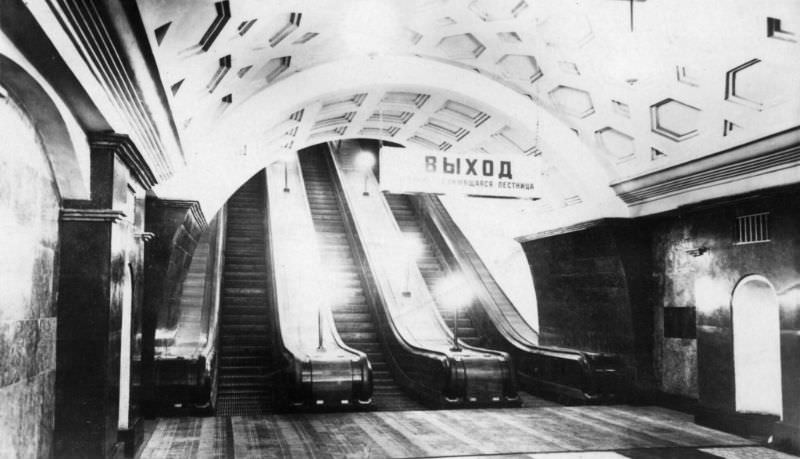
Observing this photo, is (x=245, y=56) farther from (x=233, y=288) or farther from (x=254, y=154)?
(x=233, y=288)

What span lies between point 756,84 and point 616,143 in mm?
2503

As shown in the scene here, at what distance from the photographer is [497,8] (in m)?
7.19

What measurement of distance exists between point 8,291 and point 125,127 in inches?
78.6

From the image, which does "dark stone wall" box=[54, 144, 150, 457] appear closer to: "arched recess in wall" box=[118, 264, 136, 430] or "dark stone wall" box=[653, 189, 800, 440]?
"arched recess in wall" box=[118, 264, 136, 430]

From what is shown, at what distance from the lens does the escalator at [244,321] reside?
10000 millimetres

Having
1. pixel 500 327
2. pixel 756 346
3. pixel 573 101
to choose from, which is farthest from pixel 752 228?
pixel 500 327

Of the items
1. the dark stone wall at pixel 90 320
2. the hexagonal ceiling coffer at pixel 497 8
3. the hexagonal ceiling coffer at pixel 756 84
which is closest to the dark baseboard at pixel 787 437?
the hexagonal ceiling coffer at pixel 756 84

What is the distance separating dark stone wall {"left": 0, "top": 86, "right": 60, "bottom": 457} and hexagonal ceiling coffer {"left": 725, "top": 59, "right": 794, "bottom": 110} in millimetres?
6418

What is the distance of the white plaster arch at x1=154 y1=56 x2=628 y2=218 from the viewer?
28.9 ft

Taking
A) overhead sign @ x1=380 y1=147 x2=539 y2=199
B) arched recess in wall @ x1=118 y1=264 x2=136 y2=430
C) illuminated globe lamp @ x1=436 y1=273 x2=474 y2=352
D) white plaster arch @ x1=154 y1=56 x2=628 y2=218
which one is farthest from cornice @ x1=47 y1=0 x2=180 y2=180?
illuminated globe lamp @ x1=436 y1=273 x2=474 y2=352

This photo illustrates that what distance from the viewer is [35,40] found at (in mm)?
3352

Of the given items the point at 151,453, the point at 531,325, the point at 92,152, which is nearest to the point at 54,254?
the point at 92,152

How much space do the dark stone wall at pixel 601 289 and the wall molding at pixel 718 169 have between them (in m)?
0.66

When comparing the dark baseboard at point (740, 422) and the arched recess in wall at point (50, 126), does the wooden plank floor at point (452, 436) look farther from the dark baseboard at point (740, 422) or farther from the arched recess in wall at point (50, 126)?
the arched recess in wall at point (50, 126)
